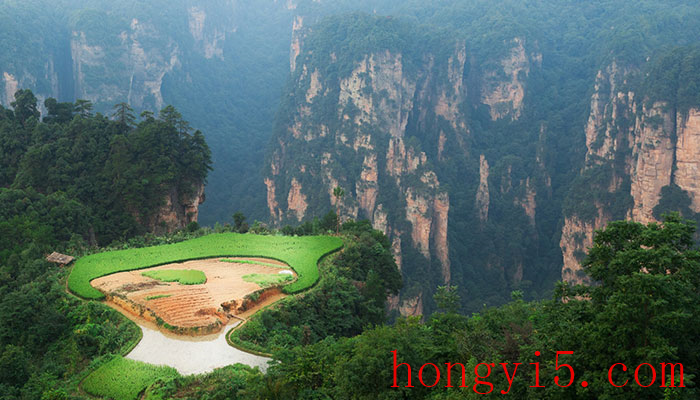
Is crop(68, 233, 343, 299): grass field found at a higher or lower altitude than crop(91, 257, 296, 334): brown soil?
higher

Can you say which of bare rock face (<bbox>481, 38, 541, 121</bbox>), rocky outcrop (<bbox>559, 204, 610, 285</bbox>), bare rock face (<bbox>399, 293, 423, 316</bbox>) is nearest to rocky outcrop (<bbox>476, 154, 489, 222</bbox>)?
rocky outcrop (<bbox>559, 204, 610, 285</bbox>)

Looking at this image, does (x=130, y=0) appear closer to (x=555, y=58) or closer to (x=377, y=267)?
(x=555, y=58)

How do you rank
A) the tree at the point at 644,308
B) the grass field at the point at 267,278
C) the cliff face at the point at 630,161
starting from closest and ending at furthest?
1. the tree at the point at 644,308
2. the grass field at the point at 267,278
3. the cliff face at the point at 630,161

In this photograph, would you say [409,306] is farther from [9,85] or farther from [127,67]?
[127,67]

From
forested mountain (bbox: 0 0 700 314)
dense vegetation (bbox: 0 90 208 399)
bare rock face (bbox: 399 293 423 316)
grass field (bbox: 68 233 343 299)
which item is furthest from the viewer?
forested mountain (bbox: 0 0 700 314)

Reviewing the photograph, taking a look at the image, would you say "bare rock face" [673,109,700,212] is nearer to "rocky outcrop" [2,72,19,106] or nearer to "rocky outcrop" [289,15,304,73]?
"rocky outcrop" [289,15,304,73]

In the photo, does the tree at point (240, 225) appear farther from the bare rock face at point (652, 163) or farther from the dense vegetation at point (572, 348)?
the bare rock face at point (652, 163)

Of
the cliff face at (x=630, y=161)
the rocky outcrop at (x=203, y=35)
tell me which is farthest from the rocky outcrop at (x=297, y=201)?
the rocky outcrop at (x=203, y=35)

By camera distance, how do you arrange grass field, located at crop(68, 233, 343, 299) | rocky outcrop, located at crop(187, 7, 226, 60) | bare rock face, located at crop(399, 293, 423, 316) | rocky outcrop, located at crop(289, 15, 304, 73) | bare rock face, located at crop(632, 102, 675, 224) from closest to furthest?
grass field, located at crop(68, 233, 343, 299) → bare rock face, located at crop(632, 102, 675, 224) → bare rock face, located at crop(399, 293, 423, 316) → rocky outcrop, located at crop(289, 15, 304, 73) → rocky outcrop, located at crop(187, 7, 226, 60)
